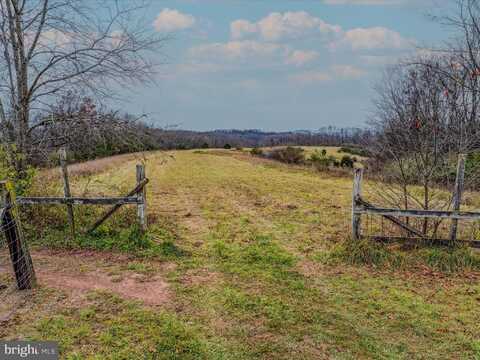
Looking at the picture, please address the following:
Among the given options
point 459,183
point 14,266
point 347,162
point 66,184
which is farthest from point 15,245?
point 347,162

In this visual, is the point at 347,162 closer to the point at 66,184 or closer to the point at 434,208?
the point at 434,208

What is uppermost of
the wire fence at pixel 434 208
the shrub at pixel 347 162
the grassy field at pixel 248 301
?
the shrub at pixel 347 162

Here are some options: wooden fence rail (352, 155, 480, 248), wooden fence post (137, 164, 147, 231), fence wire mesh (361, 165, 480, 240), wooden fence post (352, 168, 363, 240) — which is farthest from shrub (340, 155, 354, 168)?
wooden fence post (137, 164, 147, 231)

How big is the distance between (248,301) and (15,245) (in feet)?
11.8

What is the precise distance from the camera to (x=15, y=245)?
517cm

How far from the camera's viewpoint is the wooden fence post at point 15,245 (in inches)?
194

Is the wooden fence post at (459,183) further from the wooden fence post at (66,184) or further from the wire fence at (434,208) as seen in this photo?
the wooden fence post at (66,184)

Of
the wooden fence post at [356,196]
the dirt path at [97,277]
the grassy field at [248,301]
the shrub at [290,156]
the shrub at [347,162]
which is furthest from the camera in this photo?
the shrub at [290,156]

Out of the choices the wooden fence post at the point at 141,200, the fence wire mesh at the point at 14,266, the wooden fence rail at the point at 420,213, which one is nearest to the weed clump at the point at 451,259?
the wooden fence rail at the point at 420,213

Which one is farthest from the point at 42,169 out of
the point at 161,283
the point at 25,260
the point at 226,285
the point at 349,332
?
the point at 349,332

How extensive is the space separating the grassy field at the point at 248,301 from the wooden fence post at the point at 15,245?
0.27 meters

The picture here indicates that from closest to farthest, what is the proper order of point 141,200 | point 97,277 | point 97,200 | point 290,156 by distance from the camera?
point 97,277 < point 97,200 < point 141,200 < point 290,156

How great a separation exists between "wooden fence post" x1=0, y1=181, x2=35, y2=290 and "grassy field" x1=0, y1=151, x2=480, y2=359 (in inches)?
10.7

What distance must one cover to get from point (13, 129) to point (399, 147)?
8.80 meters
